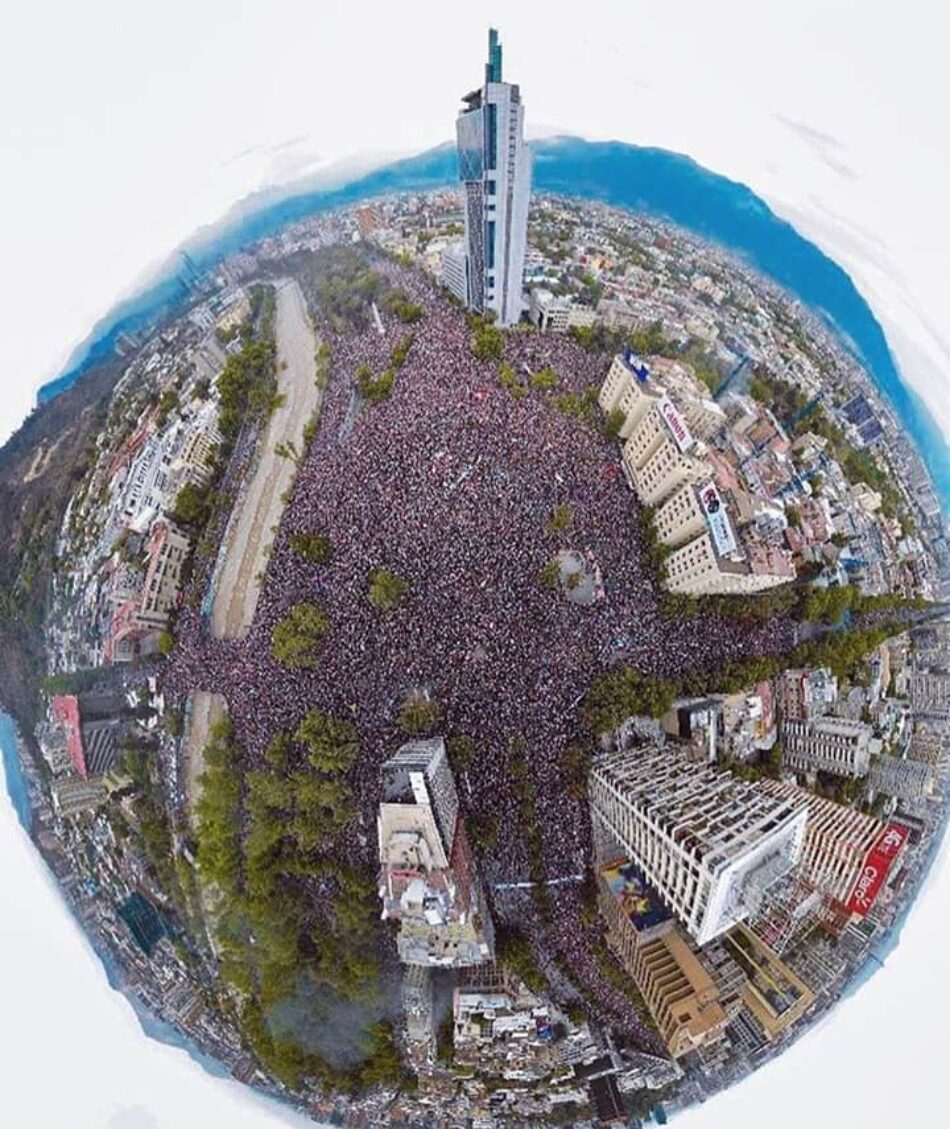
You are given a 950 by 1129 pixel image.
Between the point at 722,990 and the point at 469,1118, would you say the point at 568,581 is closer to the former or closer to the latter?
the point at 722,990

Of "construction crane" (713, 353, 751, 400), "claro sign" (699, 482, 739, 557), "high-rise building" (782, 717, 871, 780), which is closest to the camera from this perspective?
"claro sign" (699, 482, 739, 557)

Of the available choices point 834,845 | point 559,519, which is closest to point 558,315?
point 559,519

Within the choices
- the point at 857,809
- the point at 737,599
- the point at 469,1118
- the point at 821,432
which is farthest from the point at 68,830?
the point at 821,432

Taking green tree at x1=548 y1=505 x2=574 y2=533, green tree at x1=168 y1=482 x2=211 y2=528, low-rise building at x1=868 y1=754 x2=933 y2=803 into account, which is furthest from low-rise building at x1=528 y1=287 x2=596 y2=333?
low-rise building at x1=868 y1=754 x2=933 y2=803

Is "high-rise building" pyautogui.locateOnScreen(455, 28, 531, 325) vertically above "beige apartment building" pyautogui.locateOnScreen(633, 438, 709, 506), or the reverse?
"high-rise building" pyautogui.locateOnScreen(455, 28, 531, 325)

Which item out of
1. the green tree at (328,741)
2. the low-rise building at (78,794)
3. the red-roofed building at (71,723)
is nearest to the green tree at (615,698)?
the green tree at (328,741)

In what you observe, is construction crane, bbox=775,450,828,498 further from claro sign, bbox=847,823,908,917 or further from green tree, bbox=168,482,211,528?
green tree, bbox=168,482,211,528

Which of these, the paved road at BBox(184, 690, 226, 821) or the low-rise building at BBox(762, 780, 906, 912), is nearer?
the low-rise building at BBox(762, 780, 906, 912)
